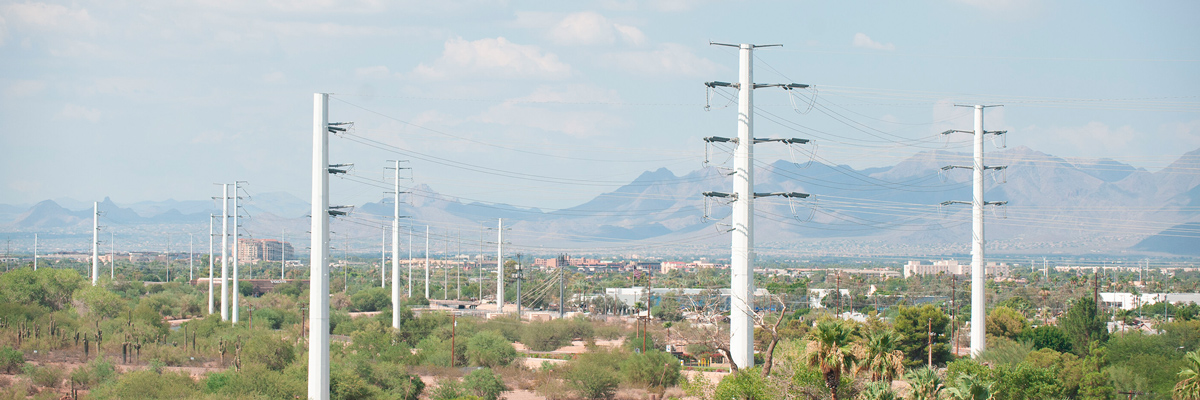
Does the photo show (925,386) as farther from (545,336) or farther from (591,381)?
(545,336)

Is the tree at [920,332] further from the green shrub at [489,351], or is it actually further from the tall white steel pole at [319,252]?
the tall white steel pole at [319,252]

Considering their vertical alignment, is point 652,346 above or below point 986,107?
below

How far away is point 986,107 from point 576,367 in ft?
73.2

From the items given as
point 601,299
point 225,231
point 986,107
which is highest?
point 986,107

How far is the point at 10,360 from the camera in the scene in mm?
48719

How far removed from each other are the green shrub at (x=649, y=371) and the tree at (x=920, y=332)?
15703 mm

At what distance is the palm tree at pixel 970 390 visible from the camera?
29.0m

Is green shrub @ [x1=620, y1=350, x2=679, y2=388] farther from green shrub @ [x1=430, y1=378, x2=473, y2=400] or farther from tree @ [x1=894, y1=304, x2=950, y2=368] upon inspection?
tree @ [x1=894, y1=304, x2=950, y2=368]

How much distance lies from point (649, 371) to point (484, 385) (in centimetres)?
933

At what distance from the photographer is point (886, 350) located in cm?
3241

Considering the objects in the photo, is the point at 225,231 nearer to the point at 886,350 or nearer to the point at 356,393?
the point at 356,393

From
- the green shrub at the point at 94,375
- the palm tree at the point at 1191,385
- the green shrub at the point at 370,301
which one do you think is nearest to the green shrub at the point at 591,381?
the green shrub at the point at 94,375

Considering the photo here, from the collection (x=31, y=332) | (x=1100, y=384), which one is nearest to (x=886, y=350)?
(x=1100, y=384)

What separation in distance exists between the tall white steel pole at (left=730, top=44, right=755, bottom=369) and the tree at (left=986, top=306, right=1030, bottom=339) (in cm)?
4616
